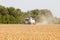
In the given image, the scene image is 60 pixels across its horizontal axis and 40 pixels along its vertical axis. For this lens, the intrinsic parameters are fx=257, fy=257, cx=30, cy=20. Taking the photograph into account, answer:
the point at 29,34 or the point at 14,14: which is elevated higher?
the point at 14,14

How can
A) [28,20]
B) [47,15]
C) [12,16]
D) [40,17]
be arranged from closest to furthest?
[28,20] < [12,16] < [40,17] < [47,15]

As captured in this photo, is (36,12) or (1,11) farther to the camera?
(36,12)

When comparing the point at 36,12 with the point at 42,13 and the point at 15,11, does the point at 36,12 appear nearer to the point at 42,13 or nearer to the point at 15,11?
the point at 42,13

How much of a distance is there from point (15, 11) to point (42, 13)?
8.77 meters

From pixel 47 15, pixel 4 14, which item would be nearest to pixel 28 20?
pixel 4 14

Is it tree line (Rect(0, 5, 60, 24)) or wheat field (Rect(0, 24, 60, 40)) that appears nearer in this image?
wheat field (Rect(0, 24, 60, 40))

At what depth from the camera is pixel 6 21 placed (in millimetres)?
42844

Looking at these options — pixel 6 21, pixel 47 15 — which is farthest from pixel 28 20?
pixel 47 15

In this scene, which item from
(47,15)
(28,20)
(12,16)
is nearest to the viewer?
(28,20)

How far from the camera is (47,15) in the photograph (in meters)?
54.4

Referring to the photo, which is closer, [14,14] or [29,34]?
[29,34]

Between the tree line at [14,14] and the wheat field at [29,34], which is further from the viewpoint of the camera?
the tree line at [14,14]

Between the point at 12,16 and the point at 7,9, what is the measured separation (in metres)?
3.42

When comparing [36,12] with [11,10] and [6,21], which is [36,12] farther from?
[6,21]
